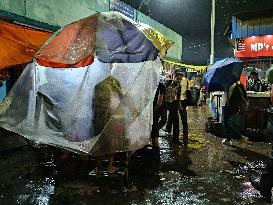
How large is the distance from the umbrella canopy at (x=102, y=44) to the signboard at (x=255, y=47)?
53.3ft

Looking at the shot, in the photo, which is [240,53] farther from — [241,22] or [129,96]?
[129,96]

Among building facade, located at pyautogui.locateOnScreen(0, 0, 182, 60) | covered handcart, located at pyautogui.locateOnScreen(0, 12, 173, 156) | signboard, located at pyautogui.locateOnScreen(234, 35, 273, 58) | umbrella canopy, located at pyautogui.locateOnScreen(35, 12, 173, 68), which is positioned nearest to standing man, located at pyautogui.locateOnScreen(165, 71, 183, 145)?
covered handcart, located at pyautogui.locateOnScreen(0, 12, 173, 156)

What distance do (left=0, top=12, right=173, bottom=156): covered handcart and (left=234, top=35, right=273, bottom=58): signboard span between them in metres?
16.0

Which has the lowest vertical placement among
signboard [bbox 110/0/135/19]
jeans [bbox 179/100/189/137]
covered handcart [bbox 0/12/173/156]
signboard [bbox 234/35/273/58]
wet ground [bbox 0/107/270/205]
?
wet ground [bbox 0/107/270/205]

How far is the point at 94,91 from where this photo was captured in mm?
5898

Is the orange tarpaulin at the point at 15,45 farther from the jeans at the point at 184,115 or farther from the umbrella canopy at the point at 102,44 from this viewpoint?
the jeans at the point at 184,115

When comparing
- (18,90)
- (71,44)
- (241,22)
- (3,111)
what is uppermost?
(241,22)

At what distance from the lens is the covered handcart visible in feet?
18.0

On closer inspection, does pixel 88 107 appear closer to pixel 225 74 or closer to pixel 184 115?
pixel 184 115

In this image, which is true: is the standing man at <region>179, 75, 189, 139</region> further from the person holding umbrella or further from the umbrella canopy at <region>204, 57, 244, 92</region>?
the person holding umbrella

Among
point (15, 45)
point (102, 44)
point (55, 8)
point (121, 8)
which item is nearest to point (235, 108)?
point (102, 44)

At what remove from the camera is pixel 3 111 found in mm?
6395

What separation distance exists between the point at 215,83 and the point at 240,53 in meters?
12.2

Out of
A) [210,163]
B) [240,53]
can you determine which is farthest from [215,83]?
[240,53]
